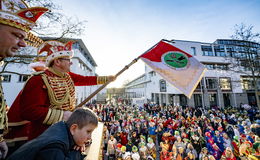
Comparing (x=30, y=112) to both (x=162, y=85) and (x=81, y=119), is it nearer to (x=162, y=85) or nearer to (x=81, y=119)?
(x=81, y=119)

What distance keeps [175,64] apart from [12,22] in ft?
11.1

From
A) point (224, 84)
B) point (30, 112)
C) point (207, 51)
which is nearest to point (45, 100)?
point (30, 112)

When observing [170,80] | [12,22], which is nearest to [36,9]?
[12,22]

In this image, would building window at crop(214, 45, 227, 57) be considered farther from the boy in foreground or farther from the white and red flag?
the boy in foreground

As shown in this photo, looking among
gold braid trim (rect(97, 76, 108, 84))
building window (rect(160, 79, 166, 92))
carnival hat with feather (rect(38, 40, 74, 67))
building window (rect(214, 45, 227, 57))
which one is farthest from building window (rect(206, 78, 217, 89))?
carnival hat with feather (rect(38, 40, 74, 67))

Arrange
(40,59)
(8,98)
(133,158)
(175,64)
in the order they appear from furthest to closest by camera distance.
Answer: (8,98), (133,158), (175,64), (40,59)

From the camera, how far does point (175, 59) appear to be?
361cm

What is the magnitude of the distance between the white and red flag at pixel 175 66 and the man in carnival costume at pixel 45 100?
2032 millimetres

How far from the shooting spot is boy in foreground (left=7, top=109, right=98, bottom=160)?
42.8 inches

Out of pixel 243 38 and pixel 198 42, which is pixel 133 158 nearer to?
pixel 243 38

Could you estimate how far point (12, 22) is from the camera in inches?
51.0

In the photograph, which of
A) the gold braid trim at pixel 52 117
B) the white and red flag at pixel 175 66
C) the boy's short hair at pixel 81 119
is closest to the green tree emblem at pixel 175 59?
the white and red flag at pixel 175 66

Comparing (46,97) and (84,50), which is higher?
(84,50)

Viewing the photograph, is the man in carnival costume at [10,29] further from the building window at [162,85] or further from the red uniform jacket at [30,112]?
the building window at [162,85]
